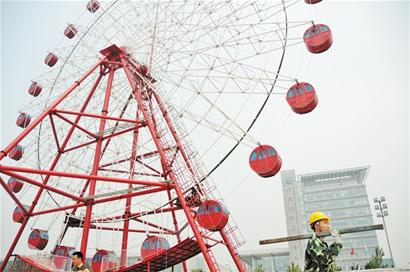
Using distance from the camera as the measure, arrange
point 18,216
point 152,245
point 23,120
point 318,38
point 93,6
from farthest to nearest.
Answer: point 93,6
point 23,120
point 18,216
point 152,245
point 318,38

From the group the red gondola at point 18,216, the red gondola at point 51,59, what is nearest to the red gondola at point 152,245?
the red gondola at point 18,216

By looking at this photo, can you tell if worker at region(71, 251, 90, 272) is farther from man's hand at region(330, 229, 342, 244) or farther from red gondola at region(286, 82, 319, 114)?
red gondola at region(286, 82, 319, 114)

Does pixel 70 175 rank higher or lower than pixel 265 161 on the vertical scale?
lower

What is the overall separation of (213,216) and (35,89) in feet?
55.0

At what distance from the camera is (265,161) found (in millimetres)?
12789

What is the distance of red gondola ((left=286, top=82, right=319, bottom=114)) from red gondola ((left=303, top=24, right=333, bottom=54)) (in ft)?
5.87

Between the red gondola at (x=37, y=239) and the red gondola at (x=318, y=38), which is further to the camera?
the red gondola at (x=37, y=239)

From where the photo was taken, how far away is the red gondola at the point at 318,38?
569 inches

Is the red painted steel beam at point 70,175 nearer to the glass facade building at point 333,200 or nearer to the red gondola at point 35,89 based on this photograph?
the red gondola at point 35,89

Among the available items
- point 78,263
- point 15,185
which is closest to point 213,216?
point 78,263

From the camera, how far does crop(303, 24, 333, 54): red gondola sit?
1445cm

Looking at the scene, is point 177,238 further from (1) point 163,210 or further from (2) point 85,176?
(2) point 85,176

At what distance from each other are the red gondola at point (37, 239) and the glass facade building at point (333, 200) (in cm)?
7739

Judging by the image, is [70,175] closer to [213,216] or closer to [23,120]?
[213,216]
